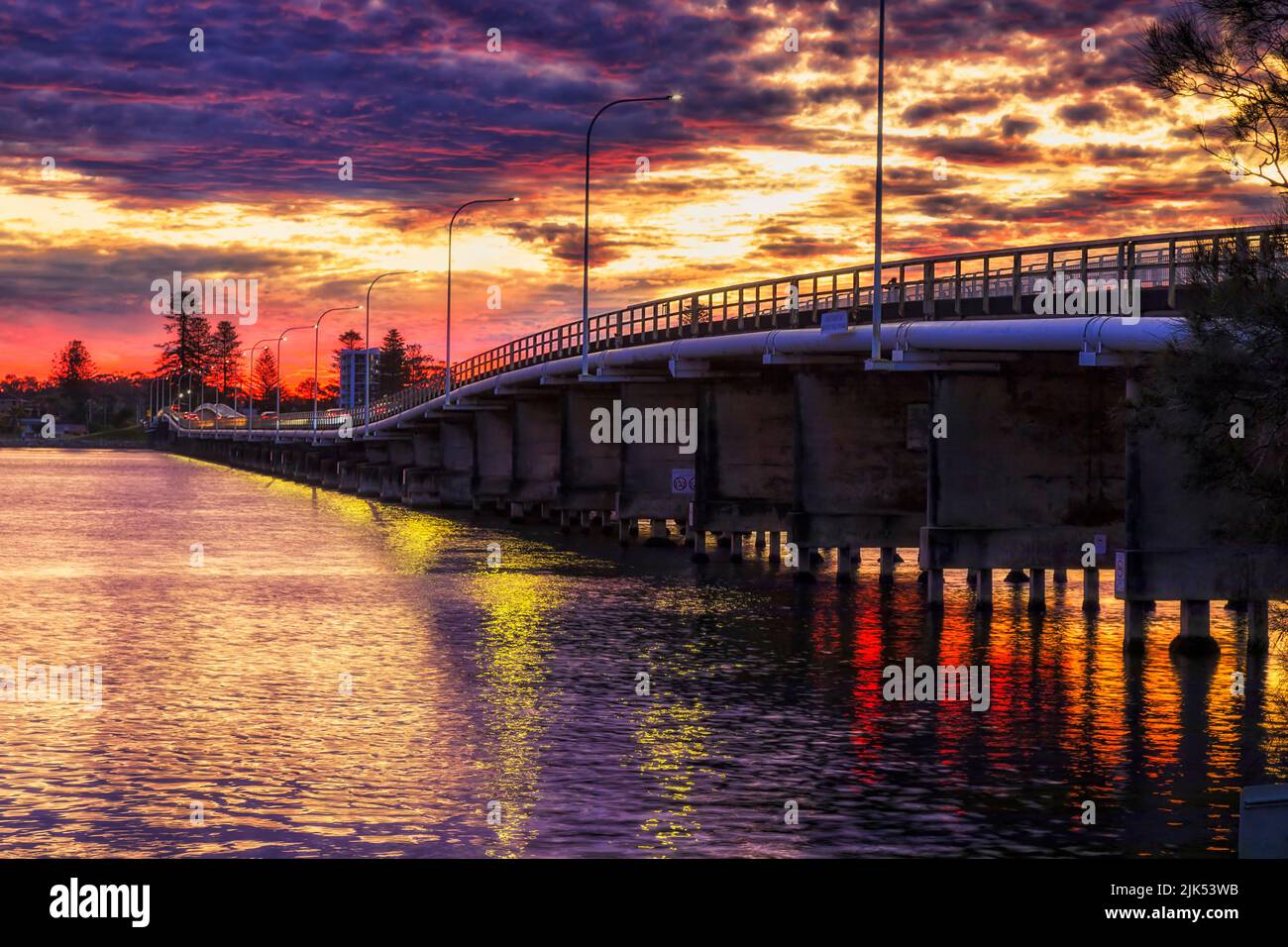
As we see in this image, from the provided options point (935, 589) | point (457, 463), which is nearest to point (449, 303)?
point (457, 463)

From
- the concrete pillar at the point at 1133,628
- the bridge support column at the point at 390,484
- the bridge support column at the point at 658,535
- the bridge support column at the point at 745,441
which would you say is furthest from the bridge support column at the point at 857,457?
the bridge support column at the point at 390,484

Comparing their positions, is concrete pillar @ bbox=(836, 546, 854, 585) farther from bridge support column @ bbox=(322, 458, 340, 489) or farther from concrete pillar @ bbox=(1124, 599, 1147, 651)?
bridge support column @ bbox=(322, 458, 340, 489)

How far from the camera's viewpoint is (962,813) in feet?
63.8

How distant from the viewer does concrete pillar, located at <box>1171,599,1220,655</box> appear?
3597 centimetres

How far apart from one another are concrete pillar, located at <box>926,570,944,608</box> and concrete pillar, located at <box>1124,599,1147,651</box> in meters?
8.22

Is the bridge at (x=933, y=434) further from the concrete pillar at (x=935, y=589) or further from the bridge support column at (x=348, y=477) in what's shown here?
the bridge support column at (x=348, y=477)

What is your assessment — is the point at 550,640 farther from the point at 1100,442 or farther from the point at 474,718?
the point at 1100,442

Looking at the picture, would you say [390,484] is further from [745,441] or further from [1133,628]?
[1133,628]

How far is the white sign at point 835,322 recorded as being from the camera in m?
48.1

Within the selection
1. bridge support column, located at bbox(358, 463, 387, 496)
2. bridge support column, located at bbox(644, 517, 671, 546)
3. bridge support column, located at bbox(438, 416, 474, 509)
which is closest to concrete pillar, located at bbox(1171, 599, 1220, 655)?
bridge support column, located at bbox(644, 517, 671, 546)

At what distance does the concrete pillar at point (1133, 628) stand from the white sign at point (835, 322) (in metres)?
13.8
